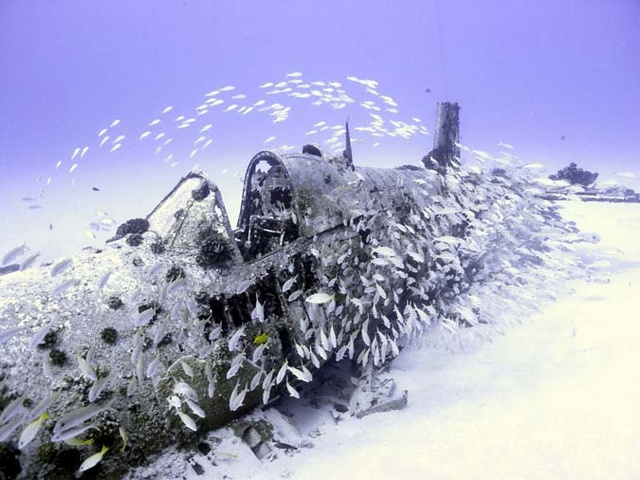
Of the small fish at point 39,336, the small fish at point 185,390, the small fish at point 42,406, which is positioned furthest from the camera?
the small fish at point 185,390

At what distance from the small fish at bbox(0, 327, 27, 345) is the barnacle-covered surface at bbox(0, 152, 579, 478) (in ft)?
0.05

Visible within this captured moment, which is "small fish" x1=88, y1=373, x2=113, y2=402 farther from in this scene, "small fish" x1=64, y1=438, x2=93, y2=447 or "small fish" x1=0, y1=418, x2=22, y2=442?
"small fish" x1=0, y1=418, x2=22, y2=442

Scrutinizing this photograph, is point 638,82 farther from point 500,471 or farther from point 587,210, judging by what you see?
point 500,471

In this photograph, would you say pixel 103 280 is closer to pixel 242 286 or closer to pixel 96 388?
pixel 96 388

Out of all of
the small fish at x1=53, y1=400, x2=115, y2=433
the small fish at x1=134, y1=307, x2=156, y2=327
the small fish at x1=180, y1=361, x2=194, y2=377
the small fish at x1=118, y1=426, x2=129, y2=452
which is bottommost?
the small fish at x1=118, y1=426, x2=129, y2=452

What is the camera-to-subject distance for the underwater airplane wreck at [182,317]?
11.0ft

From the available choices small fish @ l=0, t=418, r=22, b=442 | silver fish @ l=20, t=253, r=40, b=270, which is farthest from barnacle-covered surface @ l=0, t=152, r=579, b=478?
silver fish @ l=20, t=253, r=40, b=270

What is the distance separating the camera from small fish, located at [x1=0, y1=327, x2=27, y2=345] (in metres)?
3.24

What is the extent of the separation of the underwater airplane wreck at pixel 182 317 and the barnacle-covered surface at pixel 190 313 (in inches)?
0.6

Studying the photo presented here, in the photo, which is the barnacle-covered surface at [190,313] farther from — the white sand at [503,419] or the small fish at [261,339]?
the white sand at [503,419]

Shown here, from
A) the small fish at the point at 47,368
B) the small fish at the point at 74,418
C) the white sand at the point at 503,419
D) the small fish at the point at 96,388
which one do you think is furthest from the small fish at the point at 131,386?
the white sand at the point at 503,419

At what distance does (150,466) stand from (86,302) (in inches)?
72.0

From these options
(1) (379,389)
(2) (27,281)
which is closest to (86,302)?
(2) (27,281)

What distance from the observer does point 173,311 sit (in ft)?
12.7
